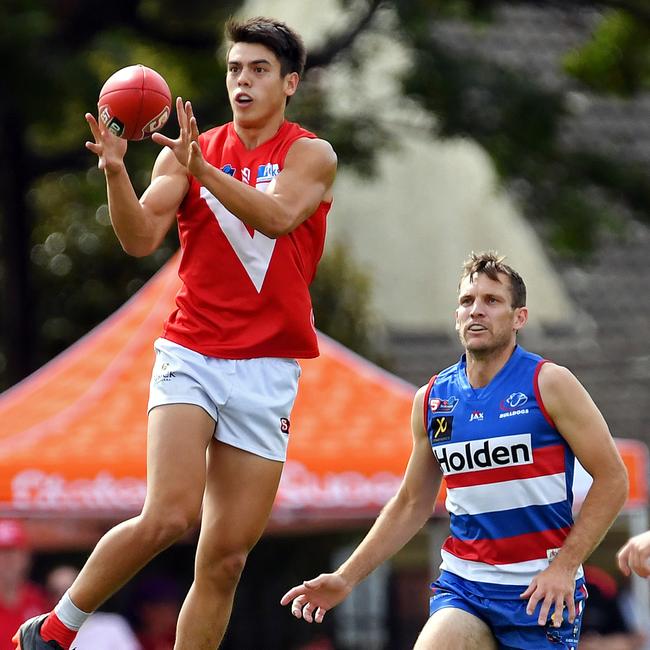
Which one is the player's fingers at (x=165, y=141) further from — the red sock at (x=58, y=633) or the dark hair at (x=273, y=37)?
the red sock at (x=58, y=633)

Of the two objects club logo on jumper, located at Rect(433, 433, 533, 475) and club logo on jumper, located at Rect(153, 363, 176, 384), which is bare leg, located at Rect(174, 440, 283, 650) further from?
club logo on jumper, located at Rect(433, 433, 533, 475)

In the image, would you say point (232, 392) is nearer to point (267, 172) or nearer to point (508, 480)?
point (267, 172)

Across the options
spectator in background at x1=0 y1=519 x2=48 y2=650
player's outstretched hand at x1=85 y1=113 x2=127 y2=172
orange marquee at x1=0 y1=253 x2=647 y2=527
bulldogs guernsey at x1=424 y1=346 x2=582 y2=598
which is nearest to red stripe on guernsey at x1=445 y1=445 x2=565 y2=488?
bulldogs guernsey at x1=424 y1=346 x2=582 y2=598

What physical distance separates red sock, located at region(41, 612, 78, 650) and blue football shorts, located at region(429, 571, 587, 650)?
147 cm

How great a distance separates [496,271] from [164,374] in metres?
1.44

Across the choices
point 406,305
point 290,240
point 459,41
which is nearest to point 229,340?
point 290,240

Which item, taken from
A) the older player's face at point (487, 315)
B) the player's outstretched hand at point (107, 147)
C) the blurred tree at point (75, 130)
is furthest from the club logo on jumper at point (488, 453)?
the blurred tree at point (75, 130)

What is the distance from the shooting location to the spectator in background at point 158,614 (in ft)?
33.8

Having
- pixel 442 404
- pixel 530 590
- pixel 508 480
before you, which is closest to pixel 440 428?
pixel 442 404

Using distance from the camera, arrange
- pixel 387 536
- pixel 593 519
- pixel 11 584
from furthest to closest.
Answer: pixel 11 584
pixel 387 536
pixel 593 519

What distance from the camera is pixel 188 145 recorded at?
5262 mm

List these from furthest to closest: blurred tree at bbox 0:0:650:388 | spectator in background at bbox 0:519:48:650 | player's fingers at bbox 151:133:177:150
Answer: blurred tree at bbox 0:0:650:388 < spectator in background at bbox 0:519:48:650 < player's fingers at bbox 151:133:177:150

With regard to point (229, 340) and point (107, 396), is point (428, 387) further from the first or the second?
point (107, 396)

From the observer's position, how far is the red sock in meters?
5.39
